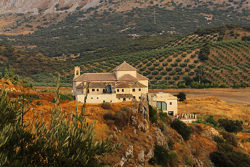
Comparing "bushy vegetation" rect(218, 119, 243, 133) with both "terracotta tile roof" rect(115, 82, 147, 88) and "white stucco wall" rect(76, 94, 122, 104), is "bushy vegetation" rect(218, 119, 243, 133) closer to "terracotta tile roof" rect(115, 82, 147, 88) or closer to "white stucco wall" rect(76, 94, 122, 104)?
"terracotta tile roof" rect(115, 82, 147, 88)

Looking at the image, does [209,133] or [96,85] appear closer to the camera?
[209,133]

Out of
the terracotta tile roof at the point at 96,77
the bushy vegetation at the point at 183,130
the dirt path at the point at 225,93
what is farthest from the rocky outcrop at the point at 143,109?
the dirt path at the point at 225,93

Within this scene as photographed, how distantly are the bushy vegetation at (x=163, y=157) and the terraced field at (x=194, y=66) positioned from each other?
4611 centimetres

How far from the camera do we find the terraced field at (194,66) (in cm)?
7262

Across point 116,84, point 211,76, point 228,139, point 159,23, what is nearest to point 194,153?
point 228,139

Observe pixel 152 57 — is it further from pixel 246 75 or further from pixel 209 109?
pixel 209 109

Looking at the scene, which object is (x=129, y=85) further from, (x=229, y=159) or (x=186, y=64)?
(x=186, y=64)

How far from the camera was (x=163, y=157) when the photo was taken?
2188 centimetres

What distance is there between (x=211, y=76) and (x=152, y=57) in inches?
1002

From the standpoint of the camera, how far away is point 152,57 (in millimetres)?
91562

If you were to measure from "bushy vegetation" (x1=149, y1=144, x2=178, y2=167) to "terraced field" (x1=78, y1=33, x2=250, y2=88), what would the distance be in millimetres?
46108

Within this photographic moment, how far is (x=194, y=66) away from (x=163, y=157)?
6230 centimetres

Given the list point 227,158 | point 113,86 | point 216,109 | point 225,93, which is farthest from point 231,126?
point 225,93

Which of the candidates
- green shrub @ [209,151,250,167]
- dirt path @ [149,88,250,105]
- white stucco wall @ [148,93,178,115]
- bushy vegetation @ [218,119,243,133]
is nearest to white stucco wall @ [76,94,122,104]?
white stucco wall @ [148,93,178,115]
